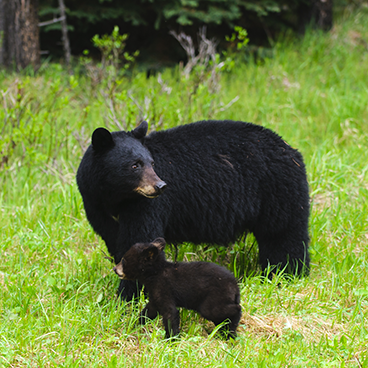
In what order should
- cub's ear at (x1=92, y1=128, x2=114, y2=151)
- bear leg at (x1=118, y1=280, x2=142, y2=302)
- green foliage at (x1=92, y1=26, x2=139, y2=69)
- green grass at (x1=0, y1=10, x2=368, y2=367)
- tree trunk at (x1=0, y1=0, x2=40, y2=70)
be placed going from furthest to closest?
tree trunk at (x1=0, y1=0, x2=40, y2=70), green foliage at (x1=92, y1=26, x2=139, y2=69), bear leg at (x1=118, y1=280, x2=142, y2=302), cub's ear at (x1=92, y1=128, x2=114, y2=151), green grass at (x1=0, y1=10, x2=368, y2=367)

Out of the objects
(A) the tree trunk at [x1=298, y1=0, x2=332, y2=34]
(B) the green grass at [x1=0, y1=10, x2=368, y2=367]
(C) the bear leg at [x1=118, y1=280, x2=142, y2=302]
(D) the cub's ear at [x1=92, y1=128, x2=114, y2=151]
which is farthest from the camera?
(A) the tree trunk at [x1=298, y1=0, x2=332, y2=34]

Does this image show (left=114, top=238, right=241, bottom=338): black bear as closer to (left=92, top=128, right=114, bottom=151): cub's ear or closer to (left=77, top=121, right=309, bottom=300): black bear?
(left=77, top=121, right=309, bottom=300): black bear

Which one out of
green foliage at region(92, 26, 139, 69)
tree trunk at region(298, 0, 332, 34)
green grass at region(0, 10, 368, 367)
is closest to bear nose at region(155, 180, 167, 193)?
green grass at region(0, 10, 368, 367)

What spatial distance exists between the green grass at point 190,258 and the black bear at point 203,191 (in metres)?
0.34

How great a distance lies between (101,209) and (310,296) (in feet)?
5.08

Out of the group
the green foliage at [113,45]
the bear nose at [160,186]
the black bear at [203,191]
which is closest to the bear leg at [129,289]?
the black bear at [203,191]

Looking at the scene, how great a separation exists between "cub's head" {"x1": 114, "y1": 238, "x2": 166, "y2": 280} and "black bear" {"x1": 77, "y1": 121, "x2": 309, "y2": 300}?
0.90ft

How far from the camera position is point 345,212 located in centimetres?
415

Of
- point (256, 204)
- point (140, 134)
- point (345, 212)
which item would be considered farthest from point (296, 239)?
point (140, 134)

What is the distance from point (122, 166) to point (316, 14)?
23.7 feet

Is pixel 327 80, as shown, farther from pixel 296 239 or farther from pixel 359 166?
pixel 296 239

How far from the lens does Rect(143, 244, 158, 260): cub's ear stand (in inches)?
98.5

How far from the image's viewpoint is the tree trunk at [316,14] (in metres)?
8.41

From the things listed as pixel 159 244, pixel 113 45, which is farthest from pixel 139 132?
pixel 113 45
